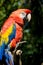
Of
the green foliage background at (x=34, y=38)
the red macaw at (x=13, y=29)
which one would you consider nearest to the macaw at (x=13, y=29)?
the red macaw at (x=13, y=29)

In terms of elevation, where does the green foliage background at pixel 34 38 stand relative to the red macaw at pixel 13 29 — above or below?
below

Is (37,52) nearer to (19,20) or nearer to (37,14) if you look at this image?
(37,14)

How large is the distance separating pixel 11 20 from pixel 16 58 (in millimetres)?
205

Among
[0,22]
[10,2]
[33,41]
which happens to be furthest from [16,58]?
[33,41]

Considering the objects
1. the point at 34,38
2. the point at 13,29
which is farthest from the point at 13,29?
the point at 34,38

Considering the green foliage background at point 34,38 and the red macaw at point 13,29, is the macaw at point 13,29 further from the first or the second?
the green foliage background at point 34,38

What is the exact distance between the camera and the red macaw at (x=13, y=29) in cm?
152

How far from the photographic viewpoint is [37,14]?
2.41 m

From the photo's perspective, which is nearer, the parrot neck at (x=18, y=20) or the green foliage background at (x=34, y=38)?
the parrot neck at (x=18, y=20)

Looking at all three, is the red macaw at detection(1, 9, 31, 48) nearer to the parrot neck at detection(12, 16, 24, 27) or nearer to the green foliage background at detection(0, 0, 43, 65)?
the parrot neck at detection(12, 16, 24, 27)

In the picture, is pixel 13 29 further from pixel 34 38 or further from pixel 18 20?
pixel 34 38

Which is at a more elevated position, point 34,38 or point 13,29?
point 13,29

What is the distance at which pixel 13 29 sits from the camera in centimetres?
153

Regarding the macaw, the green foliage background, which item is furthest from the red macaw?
the green foliage background
